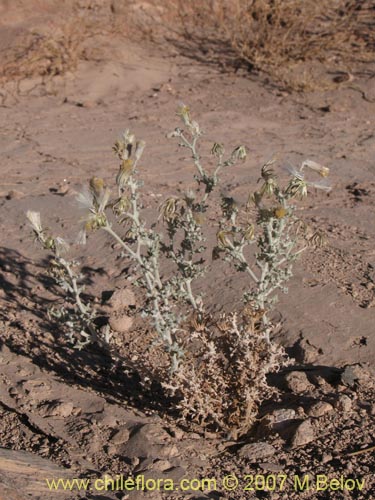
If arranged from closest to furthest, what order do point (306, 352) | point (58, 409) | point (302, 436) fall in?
point (302, 436)
point (58, 409)
point (306, 352)

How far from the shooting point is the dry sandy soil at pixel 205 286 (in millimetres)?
2709

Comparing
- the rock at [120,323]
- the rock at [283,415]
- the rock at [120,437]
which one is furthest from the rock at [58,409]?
the rock at [283,415]

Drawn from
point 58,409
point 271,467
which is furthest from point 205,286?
point 271,467

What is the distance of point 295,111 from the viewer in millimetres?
6859

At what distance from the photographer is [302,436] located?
277 cm

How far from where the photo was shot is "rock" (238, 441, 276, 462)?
2.73m

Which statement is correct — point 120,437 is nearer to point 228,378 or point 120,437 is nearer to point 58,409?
point 58,409

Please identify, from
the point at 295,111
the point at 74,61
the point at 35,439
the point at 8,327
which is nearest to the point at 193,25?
the point at 74,61

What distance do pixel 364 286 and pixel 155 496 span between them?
1776 millimetres

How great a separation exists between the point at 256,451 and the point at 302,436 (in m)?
0.18

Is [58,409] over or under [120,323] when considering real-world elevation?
over

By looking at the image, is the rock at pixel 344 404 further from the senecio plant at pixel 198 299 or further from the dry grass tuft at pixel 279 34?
the dry grass tuft at pixel 279 34

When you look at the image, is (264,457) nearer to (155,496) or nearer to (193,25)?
(155,496)

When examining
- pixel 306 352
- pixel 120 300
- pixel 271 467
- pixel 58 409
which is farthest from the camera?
pixel 120 300
